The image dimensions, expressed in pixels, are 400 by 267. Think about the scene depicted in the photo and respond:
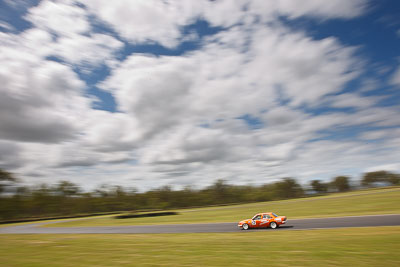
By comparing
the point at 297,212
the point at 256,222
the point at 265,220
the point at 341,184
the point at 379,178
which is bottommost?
the point at 341,184

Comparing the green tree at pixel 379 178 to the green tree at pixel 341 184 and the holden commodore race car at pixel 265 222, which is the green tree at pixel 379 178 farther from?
the holden commodore race car at pixel 265 222

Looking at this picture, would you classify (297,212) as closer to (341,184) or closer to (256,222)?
(256,222)

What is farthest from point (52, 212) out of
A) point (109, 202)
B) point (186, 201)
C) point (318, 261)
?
point (318, 261)

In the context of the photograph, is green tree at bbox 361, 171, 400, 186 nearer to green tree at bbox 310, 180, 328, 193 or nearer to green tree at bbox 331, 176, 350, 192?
green tree at bbox 331, 176, 350, 192

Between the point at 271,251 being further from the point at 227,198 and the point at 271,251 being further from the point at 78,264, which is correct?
the point at 227,198

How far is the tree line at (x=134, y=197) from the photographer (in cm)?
6366

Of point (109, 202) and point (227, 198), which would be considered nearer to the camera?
point (109, 202)

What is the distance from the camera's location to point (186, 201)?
91625mm

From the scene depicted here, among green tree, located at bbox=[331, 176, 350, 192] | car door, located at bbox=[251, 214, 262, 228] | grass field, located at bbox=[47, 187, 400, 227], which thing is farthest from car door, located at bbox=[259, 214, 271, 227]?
green tree, located at bbox=[331, 176, 350, 192]

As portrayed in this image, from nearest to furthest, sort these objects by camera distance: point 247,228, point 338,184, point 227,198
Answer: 1. point 247,228
2. point 227,198
3. point 338,184

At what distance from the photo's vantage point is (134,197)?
8956 cm

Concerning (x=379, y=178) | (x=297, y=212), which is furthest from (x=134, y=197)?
(x=379, y=178)

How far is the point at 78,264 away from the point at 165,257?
3.19m

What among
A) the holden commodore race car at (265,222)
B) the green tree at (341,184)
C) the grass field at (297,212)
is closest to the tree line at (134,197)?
the green tree at (341,184)
